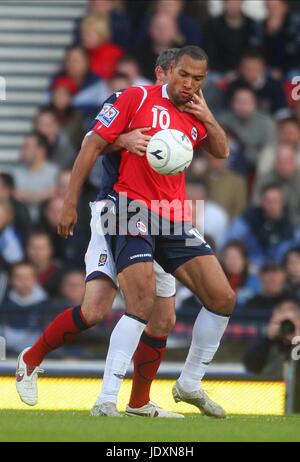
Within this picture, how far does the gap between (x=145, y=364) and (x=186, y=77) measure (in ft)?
5.88

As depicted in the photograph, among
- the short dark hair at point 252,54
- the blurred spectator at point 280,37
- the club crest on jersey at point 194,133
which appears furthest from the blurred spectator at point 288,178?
the club crest on jersey at point 194,133

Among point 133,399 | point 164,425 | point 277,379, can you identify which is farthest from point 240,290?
point 164,425

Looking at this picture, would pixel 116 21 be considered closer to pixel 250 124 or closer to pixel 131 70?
pixel 131 70

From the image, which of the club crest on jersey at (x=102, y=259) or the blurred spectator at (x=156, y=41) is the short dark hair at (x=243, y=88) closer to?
the blurred spectator at (x=156, y=41)

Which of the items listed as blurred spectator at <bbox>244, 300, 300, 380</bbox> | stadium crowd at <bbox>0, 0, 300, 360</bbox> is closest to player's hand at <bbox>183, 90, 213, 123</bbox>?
blurred spectator at <bbox>244, 300, 300, 380</bbox>

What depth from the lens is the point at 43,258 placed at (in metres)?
13.5

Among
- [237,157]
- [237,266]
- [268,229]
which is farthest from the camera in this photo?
[237,157]

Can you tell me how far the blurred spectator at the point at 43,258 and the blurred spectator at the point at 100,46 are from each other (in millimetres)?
2375

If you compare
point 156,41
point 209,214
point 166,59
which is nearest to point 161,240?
point 166,59

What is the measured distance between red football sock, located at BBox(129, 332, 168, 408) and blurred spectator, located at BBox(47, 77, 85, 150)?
19.3 feet

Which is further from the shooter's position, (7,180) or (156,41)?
(156,41)

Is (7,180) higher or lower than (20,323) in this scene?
higher

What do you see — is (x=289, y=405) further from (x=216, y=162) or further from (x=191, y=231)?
(x=216, y=162)

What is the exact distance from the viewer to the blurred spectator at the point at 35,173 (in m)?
14.4
